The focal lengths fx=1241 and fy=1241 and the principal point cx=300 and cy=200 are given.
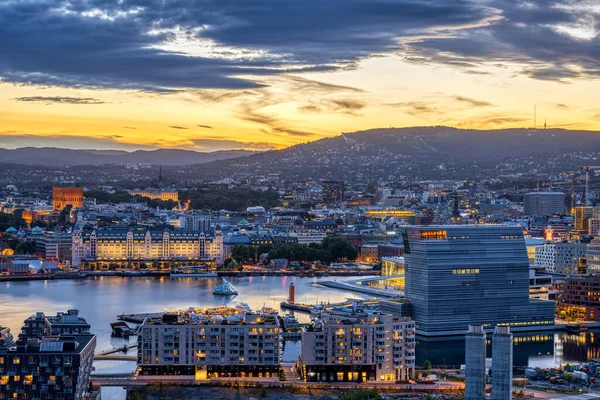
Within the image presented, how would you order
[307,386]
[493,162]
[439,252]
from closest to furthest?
[307,386] → [439,252] → [493,162]

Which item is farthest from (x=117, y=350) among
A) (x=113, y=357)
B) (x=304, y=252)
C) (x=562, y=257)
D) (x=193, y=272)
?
(x=304, y=252)

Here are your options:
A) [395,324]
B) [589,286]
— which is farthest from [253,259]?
[395,324]

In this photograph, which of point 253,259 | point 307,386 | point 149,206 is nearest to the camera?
point 307,386

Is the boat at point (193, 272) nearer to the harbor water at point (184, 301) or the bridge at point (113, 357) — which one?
the harbor water at point (184, 301)

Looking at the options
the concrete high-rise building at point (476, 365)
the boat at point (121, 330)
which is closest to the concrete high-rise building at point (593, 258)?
the boat at point (121, 330)

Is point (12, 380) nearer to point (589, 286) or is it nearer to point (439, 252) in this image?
point (439, 252)

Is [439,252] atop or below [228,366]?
atop
